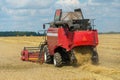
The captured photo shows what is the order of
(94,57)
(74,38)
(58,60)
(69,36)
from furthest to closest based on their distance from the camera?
(58,60) → (94,57) → (69,36) → (74,38)

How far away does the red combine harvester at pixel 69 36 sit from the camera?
65.3 feet

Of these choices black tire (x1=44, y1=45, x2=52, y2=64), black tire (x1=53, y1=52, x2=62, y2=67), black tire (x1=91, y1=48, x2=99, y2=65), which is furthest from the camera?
black tire (x1=44, y1=45, x2=52, y2=64)

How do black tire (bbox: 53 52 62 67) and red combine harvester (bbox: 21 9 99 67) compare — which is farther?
black tire (bbox: 53 52 62 67)

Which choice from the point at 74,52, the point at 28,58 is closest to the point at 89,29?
the point at 74,52

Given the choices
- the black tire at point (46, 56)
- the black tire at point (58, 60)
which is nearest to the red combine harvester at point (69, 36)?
the black tire at point (58, 60)

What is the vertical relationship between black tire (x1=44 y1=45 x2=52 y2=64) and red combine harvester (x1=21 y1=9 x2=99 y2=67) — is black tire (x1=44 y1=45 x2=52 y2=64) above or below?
below

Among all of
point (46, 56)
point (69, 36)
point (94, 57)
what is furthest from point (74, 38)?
point (46, 56)

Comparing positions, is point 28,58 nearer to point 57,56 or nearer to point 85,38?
point 57,56

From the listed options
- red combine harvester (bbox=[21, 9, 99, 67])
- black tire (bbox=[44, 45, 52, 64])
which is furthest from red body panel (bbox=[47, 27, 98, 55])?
black tire (bbox=[44, 45, 52, 64])

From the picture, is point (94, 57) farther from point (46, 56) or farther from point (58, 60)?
point (46, 56)

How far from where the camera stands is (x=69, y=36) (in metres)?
20.0

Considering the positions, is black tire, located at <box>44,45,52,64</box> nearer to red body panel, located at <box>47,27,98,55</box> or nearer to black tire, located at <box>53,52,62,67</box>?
black tire, located at <box>53,52,62,67</box>

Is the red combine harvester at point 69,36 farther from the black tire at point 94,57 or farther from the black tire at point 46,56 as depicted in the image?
the black tire at point 46,56

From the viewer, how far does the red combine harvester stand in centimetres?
1991
